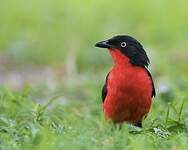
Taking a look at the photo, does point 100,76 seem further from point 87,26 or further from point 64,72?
point 87,26

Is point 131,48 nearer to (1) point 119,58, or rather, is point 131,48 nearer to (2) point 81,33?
(1) point 119,58

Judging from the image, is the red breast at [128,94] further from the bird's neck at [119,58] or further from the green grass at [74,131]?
the green grass at [74,131]

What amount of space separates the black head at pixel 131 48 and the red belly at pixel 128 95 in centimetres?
15

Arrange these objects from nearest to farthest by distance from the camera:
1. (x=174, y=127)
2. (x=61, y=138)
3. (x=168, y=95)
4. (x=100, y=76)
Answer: (x=61, y=138) < (x=174, y=127) < (x=168, y=95) < (x=100, y=76)

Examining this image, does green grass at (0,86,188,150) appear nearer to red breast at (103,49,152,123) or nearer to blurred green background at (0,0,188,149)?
red breast at (103,49,152,123)

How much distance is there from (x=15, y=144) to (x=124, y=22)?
9.42m

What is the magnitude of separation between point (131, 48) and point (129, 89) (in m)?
0.58

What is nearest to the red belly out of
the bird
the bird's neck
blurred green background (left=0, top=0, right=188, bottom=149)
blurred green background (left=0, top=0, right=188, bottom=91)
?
the bird

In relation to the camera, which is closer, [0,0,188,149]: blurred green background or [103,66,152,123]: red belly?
[103,66,152,123]: red belly

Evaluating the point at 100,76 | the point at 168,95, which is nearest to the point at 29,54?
the point at 100,76

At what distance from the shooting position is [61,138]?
691 cm

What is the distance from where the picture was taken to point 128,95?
8.34 metres

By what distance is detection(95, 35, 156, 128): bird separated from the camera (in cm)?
836

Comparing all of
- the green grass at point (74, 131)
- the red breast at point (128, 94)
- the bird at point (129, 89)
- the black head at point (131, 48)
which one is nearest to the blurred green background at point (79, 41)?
the green grass at point (74, 131)
